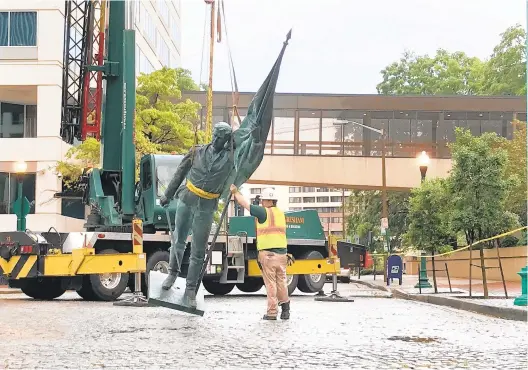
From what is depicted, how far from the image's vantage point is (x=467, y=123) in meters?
51.0

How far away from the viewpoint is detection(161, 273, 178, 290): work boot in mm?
13227

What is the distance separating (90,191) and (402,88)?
5497cm

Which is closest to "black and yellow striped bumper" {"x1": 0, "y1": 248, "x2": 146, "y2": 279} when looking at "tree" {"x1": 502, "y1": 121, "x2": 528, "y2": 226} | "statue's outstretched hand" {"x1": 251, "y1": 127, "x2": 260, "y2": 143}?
"statue's outstretched hand" {"x1": 251, "y1": 127, "x2": 260, "y2": 143}

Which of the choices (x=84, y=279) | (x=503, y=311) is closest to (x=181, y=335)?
(x=503, y=311)

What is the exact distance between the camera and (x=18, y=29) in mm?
42406

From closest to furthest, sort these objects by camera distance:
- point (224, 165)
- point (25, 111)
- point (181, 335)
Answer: point (181, 335) → point (224, 165) → point (25, 111)

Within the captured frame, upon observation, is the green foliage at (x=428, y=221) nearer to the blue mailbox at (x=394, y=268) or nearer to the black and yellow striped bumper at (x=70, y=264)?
the blue mailbox at (x=394, y=268)

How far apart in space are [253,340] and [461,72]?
6587cm

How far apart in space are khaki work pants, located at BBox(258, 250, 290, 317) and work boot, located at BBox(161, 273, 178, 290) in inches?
48.4

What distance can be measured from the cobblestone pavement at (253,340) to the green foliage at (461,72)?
175 ft

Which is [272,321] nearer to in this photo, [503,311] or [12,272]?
[503,311]

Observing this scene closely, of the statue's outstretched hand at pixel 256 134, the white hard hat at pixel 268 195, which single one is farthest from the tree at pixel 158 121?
the statue's outstretched hand at pixel 256 134

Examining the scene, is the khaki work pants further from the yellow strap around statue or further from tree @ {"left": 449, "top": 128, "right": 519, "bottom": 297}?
tree @ {"left": 449, "top": 128, "right": 519, "bottom": 297}

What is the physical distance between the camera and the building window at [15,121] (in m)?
43.3
